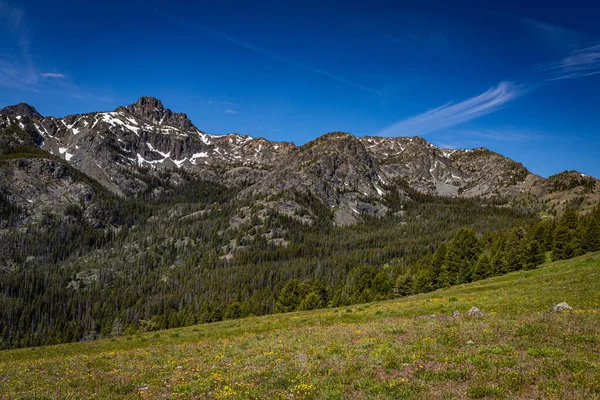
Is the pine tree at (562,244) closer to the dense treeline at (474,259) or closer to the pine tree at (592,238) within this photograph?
the dense treeline at (474,259)

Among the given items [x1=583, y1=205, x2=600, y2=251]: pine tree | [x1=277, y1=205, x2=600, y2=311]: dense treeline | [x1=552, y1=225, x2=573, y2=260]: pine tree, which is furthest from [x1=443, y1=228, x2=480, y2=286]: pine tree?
[x1=583, y1=205, x2=600, y2=251]: pine tree

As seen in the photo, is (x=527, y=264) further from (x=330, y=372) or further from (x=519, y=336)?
(x=330, y=372)

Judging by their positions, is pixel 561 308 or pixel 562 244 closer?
pixel 561 308

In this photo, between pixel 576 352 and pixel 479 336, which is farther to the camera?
pixel 479 336

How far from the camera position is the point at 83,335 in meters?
150

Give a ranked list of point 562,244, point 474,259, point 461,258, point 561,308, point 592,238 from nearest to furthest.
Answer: point 561,308 → point 592,238 → point 562,244 → point 461,258 → point 474,259

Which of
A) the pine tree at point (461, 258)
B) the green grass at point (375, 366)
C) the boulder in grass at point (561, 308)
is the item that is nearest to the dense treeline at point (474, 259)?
the pine tree at point (461, 258)

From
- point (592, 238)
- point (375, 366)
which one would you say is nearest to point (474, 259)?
point (592, 238)

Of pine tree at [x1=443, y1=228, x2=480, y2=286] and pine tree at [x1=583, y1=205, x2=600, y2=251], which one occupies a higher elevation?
pine tree at [x1=583, y1=205, x2=600, y2=251]

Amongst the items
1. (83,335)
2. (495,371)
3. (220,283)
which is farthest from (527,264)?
(83,335)

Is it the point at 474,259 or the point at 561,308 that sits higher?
the point at 561,308

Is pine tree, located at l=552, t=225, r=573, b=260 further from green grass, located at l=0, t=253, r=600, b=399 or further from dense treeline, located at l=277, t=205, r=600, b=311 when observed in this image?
green grass, located at l=0, t=253, r=600, b=399

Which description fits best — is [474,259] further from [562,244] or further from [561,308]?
[561,308]

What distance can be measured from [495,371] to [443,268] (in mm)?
71627
